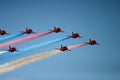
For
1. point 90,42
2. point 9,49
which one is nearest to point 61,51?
point 90,42

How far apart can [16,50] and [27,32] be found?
294 cm

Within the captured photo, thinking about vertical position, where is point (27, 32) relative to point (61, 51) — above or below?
above

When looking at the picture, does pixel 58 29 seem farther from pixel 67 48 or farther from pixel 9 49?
pixel 9 49

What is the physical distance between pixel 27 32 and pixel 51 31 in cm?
347

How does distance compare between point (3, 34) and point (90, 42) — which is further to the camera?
point (90, 42)

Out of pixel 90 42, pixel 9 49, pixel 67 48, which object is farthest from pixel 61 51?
pixel 9 49

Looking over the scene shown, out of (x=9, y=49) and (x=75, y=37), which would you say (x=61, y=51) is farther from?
(x=9, y=49)

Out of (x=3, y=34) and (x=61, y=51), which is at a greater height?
(x=3, y=34)

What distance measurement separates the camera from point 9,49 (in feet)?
137

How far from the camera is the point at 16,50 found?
137ft

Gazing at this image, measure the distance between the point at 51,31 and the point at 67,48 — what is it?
11.2ft

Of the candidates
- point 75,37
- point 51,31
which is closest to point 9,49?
point 51,31

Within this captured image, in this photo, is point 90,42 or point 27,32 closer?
point 27,32

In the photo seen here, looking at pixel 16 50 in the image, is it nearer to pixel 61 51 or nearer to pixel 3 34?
pixel 3 34
